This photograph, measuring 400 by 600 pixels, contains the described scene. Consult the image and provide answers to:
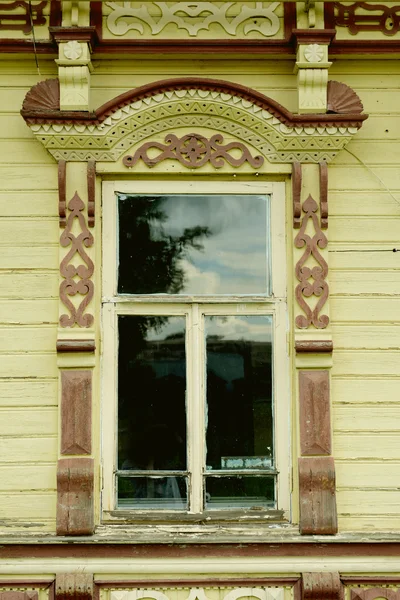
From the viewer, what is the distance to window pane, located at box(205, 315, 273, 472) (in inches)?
149

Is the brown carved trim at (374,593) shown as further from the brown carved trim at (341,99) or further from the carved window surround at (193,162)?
the brown carved trim at (341,99)

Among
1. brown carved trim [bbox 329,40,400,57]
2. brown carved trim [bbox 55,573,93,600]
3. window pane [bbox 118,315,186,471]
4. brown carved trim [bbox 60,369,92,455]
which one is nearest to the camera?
brown carved trim [bbox 55,573,93,600]

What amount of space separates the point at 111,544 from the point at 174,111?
1.97m

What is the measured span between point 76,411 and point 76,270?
64 cm

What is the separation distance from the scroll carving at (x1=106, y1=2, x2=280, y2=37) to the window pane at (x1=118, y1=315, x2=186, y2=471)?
1.36 meters

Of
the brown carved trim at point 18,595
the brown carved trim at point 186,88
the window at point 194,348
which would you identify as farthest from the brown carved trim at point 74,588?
the brown carved trim at point 186,88

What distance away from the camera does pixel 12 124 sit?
153 inches

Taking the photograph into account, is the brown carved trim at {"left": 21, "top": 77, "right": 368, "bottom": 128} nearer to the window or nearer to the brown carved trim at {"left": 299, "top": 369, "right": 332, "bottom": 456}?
the window

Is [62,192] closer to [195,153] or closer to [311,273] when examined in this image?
[195,153]

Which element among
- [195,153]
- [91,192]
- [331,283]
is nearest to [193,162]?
[195,153]

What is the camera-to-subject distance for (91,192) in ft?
12.4

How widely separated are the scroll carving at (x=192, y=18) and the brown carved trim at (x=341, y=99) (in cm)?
39

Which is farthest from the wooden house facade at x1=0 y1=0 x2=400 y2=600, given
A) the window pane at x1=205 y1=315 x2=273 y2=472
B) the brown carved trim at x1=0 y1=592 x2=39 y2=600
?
the brown carved trim at x1=0 y1=592 x2=39 y2=600

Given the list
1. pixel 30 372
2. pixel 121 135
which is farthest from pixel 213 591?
pixel 121 135
